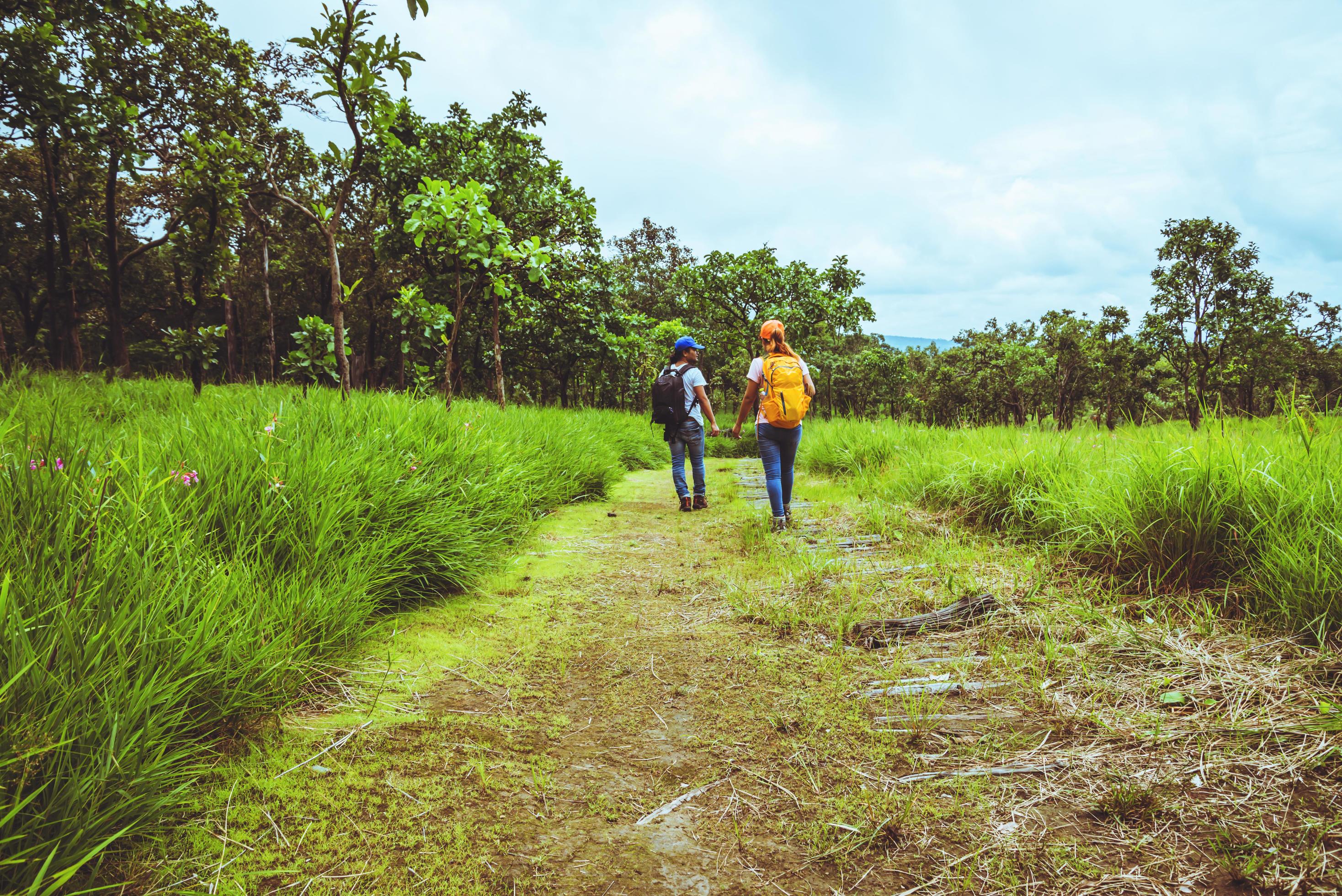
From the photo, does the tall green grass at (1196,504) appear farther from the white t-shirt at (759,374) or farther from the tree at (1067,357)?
the tree at (1067,357)

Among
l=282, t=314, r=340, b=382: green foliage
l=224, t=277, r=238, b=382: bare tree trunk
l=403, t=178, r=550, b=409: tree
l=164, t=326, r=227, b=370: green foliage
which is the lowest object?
l=282, t=314, r=340, b=382: green foliage

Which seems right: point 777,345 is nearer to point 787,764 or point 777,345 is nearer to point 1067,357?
point 787,764

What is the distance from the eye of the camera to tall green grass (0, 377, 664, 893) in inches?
44.4

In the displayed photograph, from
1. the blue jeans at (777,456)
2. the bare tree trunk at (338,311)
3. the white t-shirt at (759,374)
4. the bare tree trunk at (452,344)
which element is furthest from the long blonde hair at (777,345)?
the bare tree trunk at (338,311)

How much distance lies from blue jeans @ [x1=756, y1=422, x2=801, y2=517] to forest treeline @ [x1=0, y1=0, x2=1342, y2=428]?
9.68 ft

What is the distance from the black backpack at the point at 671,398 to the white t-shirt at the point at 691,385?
2cm

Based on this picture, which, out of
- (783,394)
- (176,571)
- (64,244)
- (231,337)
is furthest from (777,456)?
(231,337)

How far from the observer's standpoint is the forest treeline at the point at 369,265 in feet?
15.9

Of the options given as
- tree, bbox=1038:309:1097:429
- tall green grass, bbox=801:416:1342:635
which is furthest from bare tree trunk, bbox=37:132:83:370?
tree, bbox=1038:309:1097:429

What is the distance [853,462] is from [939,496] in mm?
2470

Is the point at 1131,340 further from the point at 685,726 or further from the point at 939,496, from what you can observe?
the point at 685,726

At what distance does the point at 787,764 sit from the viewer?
5.70 feet

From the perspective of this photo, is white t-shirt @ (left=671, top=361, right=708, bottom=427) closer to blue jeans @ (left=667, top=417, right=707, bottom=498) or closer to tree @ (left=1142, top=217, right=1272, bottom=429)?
blue jeans @ (left=667, top=417, right=707, bottom=498)

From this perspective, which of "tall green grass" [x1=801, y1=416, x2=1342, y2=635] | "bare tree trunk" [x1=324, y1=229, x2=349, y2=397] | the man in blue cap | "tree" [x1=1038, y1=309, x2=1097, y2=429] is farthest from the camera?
"tree" [x1=1038, y1=309, x2=1097, y2=429]
